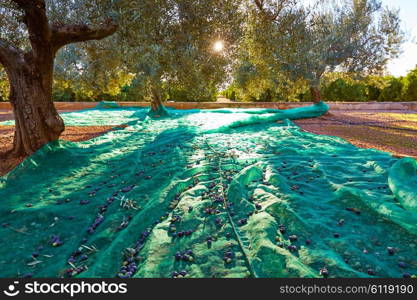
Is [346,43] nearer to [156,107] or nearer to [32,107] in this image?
[156,107]


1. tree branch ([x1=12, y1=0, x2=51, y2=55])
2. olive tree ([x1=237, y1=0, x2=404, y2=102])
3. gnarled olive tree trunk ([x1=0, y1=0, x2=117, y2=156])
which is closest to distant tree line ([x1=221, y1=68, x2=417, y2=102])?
olive tree ([x1=237, y1=0, x2=404, y2=102])

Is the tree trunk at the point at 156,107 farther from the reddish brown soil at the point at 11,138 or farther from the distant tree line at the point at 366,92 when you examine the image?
the distant tree line at the point at 366,92

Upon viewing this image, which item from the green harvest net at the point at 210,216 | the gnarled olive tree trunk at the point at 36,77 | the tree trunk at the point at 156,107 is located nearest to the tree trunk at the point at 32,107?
the gnarled olive tree trunk at the point at 36,77

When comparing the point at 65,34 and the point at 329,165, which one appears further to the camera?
the point at 65,34

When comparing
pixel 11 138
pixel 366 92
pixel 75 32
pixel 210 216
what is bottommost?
pixel 210 216

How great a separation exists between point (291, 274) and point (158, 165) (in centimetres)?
390

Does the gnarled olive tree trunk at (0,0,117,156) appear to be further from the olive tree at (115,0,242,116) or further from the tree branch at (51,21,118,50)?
the olive tree at (115,0,242,116)

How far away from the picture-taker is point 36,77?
6395 millimetres

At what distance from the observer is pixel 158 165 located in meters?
5.68

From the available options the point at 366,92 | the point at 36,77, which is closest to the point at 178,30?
the point at 36,77

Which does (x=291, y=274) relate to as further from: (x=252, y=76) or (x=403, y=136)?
(x=252, y=76)

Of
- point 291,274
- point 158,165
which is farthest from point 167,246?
point 158,165

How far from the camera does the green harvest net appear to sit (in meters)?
2.48

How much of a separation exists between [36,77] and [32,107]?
717 mm
